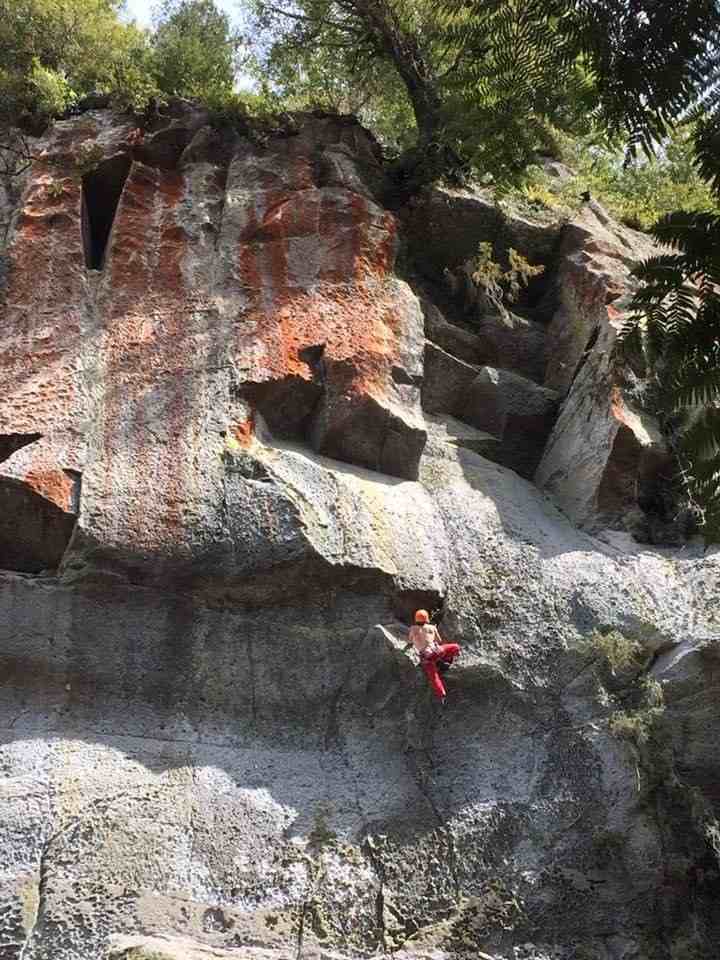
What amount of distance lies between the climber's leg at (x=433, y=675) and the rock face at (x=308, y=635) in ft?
0.85

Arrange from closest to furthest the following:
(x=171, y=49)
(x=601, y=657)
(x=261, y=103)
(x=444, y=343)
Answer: (x=601, y=657) < (x=444, y=343) < (x=261, y=103) < (x=171, y=49)

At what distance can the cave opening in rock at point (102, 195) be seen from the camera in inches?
457

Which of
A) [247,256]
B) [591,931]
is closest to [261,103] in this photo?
[247,256]

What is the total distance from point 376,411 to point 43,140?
5.32 meters

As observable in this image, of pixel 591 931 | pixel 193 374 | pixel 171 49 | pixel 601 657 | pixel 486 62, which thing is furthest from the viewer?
pixel 171 49

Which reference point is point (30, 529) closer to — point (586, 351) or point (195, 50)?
point (586, 351)

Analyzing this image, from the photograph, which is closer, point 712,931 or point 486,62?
point 486,62

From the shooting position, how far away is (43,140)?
39.5 ft

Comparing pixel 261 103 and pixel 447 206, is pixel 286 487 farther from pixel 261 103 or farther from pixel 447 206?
pixel 261 103

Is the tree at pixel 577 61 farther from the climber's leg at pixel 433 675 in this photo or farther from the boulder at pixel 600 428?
the climber's leg at pixel 433 675

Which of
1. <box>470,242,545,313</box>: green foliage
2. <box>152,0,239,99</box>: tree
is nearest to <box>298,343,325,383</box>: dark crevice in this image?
<box>470,242,545,313</box>: green foliage

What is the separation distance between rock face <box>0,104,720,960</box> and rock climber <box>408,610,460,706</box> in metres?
0.19

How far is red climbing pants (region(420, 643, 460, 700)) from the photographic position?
→ 27.1ft

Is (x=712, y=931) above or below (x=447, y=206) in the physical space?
below
